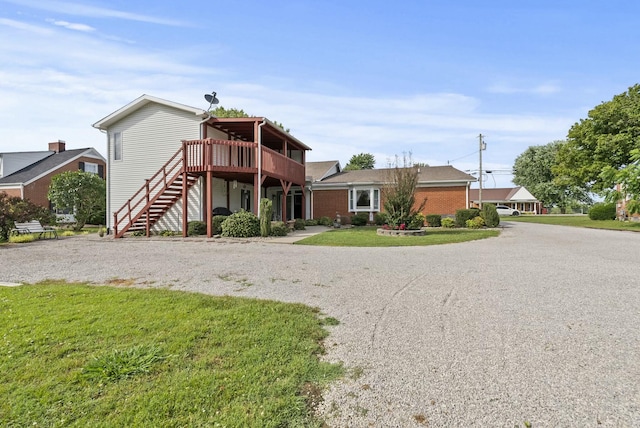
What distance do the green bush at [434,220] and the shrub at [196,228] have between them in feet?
43.2

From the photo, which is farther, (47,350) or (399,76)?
(399,76)

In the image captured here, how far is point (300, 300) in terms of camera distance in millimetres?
5121

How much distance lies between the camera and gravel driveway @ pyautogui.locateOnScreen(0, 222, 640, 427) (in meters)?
2.45

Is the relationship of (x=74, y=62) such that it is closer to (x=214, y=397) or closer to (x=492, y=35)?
(x=214, y=397)

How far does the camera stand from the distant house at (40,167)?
2630 centimetres

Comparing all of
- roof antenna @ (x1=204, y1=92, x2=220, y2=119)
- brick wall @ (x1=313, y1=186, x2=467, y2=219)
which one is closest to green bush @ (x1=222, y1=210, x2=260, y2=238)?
roof antenna @ (x1=204, y1=92, x2=220, y2=119)

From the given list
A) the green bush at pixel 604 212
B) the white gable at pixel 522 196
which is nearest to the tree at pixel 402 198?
the green bush at pixel 604 212

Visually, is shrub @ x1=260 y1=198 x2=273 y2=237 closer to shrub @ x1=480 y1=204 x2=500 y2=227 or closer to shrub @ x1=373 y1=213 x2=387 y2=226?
shrub @ x1=373 y1=213 x2=387 y2=226

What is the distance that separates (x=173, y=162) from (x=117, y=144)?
366cm

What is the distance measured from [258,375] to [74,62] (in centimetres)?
1152

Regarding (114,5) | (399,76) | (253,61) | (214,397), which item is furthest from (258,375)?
(399,76)

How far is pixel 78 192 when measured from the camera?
782 inches

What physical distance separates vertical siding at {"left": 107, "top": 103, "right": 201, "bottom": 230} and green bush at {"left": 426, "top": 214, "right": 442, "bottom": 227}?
13383 mm

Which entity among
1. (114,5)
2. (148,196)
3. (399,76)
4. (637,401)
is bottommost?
(637,401)
